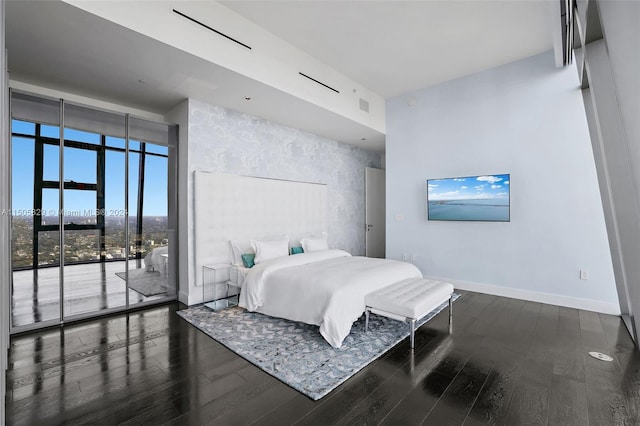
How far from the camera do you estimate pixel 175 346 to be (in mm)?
2799

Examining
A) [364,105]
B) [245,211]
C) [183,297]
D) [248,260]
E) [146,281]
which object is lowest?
[183,297]

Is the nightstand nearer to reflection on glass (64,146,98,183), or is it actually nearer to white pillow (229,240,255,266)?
white pillow (229,240,255,266)

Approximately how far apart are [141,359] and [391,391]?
205 centimetres

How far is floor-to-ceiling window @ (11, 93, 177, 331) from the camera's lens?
10.4 feet

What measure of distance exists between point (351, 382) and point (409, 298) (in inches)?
40.8

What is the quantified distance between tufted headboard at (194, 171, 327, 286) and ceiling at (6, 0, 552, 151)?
1.15m

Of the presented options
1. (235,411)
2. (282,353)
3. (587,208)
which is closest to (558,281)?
(587,208)

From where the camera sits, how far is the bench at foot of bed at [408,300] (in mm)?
2721

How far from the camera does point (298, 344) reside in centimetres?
280

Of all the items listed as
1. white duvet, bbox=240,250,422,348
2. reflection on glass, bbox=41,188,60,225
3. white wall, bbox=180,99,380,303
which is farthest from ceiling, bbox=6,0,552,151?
white duvet, bbox=240,250,422,348

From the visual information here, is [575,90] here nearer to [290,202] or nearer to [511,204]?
[511,204]

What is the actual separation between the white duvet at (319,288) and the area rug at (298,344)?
133 mm

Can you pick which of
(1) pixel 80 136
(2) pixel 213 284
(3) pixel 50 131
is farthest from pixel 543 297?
(3) pixel 50 131

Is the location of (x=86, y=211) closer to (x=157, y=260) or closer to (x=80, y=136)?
(x=80, y=136)
